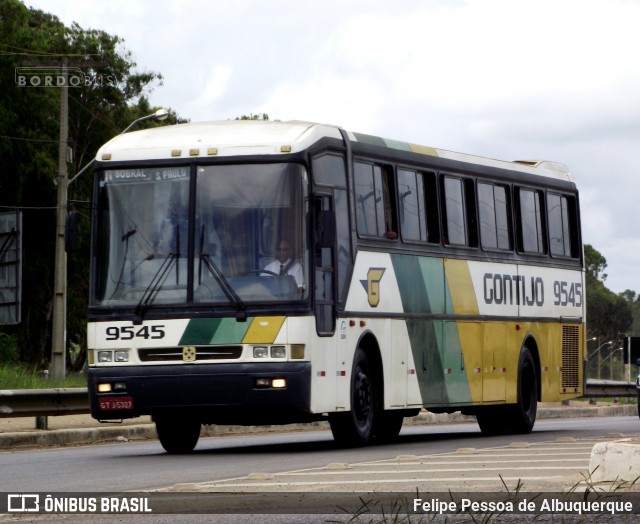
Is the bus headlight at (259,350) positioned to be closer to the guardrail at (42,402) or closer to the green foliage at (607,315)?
the guardrail at (42,402)

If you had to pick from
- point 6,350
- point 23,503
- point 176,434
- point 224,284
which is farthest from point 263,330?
point 6,350

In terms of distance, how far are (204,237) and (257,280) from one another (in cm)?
73

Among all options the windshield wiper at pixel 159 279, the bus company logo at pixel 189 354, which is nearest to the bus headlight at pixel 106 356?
the windshield wiper at pixel 159 279

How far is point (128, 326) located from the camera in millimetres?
17562

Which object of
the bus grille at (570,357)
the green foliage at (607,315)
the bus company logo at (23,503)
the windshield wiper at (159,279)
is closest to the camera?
the bus company logo at (23,503)

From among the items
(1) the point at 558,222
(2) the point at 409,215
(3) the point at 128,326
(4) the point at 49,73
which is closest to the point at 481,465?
(3) the point at 128,326

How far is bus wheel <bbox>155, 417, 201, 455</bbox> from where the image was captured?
1877 cm

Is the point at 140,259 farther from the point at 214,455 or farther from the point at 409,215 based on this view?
the point at 409,215

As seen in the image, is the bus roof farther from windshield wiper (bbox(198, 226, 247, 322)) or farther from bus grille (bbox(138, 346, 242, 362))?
bus grille (bbox(138, 346, 242, 362))

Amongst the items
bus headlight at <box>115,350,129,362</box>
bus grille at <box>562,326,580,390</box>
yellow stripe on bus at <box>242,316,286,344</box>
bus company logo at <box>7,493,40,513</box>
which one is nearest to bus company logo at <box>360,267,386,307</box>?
yellow stripe on bus at <box>242,316,286,344</box>

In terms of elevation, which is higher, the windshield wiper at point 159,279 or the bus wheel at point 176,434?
the windshield wiper at point 159,279

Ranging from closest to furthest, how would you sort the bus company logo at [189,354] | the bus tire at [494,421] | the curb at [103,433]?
the bus company logo at [189,354], the curb at [103,433], the bus tire at [494,421]

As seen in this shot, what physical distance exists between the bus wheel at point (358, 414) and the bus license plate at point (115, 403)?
92.8 inches

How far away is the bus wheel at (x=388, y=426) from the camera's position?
21.4 metres
